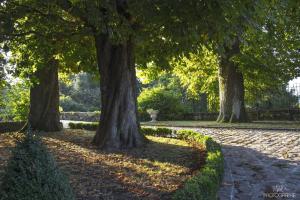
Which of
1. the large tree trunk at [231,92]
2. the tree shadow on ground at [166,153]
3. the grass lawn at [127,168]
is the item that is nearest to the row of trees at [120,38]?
the tree shadow on ground at [166,153]

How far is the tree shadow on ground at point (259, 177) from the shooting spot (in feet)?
23.2

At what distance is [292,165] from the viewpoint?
31.4ft

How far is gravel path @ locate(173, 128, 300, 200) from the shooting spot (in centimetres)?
711

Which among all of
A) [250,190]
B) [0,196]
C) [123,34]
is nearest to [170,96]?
[123,34]

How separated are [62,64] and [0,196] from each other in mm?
16920

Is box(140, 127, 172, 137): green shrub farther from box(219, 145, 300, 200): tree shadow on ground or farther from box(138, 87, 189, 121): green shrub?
box(138, 87, 189, 121): green shrub

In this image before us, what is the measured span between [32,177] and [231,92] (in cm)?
2360

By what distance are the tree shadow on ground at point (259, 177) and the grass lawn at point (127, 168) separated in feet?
2.77

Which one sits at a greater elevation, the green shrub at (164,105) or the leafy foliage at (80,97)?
the leafy foliage at (80,97)

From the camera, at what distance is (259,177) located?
27.5 ft

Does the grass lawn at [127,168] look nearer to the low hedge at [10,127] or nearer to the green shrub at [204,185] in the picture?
the green shrub at [204,185]

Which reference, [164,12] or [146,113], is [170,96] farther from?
[164,12]

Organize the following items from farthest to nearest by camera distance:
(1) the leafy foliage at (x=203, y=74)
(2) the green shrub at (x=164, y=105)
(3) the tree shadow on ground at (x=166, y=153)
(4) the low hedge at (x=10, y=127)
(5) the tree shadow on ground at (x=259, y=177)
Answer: (2) the green shrub at (x=164, y=105) → (1) the leafy foliage at (x=203, y=74) → (4) the low hedge at (x=10, y=127) → (3) the tree shadow on ground at (x=166, y=153) → (5) the tree shadow on ground at (x=259, y=177)

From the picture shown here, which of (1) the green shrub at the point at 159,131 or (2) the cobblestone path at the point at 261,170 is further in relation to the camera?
(1) the green shrub at the point at 159,131
